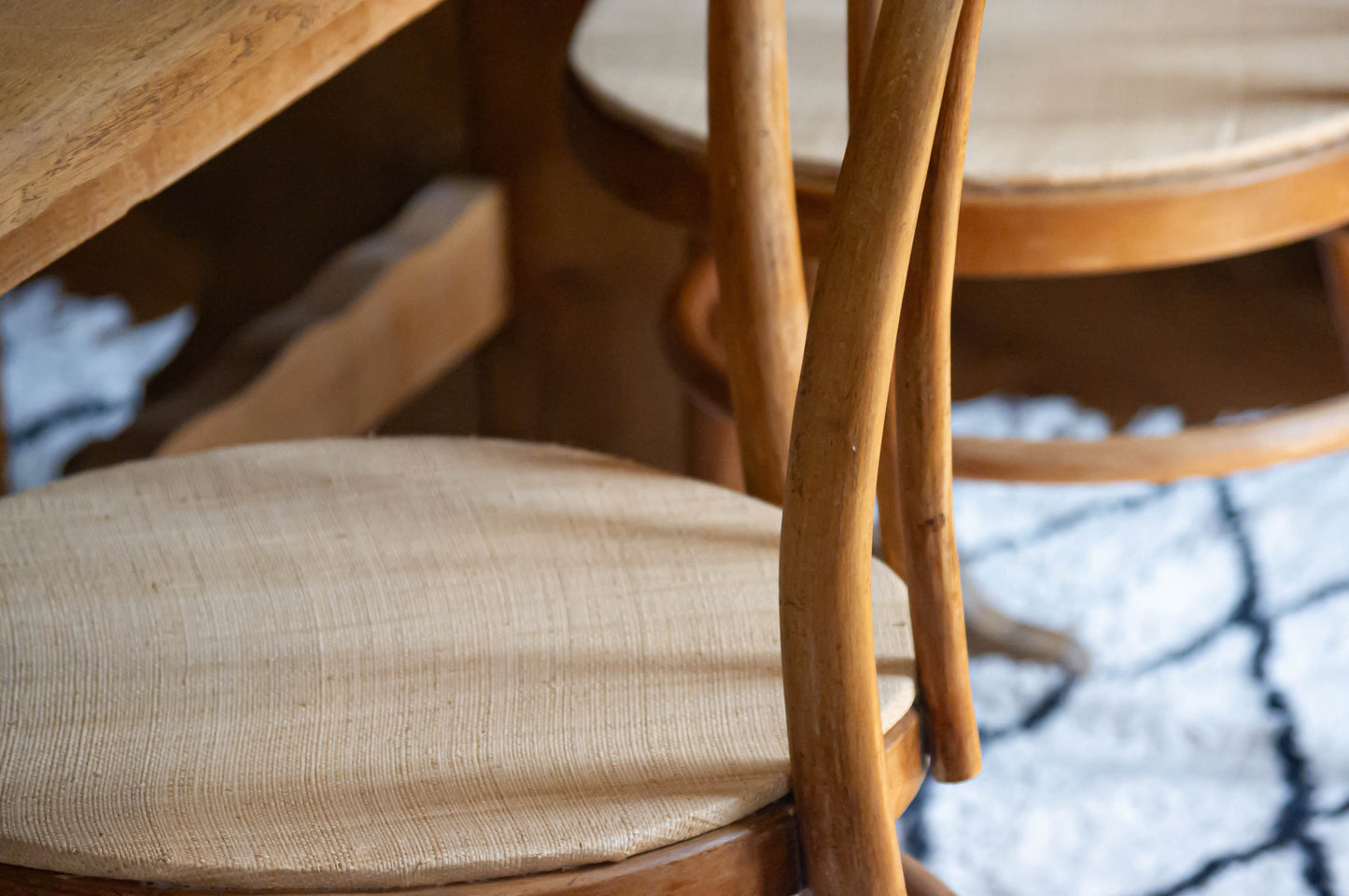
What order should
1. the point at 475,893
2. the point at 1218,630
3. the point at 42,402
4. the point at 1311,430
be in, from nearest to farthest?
the point at 475,893 < the point at 1311,430 < the point at 1218,630 < the point at 42,402

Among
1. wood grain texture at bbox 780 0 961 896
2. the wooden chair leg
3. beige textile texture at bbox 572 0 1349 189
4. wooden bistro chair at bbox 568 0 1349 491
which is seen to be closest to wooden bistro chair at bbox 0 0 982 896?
wood grain texture at bbox 780 0 961 896

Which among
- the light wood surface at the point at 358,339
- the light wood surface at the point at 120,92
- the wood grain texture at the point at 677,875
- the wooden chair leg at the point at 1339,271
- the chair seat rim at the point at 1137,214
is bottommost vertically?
the light wood surface at the point at 358,339

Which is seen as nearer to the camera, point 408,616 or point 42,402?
point 408,616

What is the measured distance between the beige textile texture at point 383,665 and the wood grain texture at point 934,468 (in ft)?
0.06

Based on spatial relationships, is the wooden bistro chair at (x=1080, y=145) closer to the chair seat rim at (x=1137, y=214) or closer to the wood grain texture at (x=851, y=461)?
the chair seat rim at (x=1137, y=214)

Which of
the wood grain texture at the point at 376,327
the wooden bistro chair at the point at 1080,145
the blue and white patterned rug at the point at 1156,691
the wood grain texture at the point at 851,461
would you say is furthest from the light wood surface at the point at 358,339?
the wood grain texture at the point at 851,461

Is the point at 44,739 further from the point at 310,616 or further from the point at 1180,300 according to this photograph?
the point at 1180,300

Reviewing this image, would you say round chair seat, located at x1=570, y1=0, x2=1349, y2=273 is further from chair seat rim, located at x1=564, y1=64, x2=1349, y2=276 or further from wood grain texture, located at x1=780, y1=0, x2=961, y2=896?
wood grain texture, located at x1=780, y1=0, x2=961, y2=896

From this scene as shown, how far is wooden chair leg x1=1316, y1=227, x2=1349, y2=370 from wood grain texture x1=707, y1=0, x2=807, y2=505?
0.63 meters

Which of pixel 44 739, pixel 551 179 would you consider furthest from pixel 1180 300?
pixel 44 739

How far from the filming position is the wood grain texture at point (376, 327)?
1.18 metres

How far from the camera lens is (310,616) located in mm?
545

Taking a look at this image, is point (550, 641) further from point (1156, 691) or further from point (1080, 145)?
point (1156, 691)

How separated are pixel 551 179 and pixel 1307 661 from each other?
78cm
